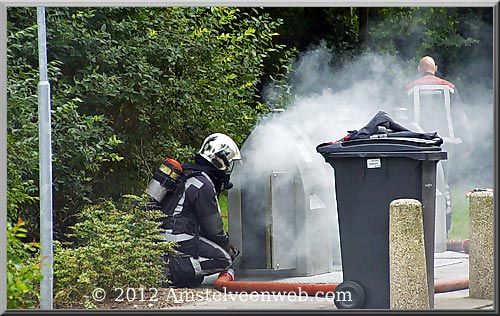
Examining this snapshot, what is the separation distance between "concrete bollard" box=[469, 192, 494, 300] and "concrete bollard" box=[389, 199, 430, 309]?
0.84 metres

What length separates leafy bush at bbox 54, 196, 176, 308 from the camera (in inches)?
323

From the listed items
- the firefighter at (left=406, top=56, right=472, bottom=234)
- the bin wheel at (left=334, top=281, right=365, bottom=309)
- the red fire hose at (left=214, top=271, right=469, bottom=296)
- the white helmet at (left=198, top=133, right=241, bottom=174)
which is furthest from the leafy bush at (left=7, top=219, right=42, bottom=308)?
the firefighter at (left=406, top=56, right=472, bottom=234)

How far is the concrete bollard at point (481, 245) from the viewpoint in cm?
823

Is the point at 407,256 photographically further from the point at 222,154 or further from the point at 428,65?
the point at 428,65

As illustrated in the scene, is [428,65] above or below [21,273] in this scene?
above

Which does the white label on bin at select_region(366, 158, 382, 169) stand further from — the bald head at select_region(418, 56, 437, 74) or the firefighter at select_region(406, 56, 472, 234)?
the bald head at select_region(418, 56, 437, 74)

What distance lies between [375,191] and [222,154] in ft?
5.16

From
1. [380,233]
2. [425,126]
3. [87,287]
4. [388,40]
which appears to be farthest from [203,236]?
[388,40]

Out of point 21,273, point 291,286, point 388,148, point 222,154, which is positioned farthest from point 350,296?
point 21,273

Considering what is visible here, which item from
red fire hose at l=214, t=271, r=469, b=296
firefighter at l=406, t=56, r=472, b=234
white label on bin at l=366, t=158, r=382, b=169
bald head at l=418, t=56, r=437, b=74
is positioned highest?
bald head at l=418, t=56, r=437, b=74

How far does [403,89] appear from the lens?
396 inches

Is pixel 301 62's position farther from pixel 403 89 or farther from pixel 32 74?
pixel 32 74

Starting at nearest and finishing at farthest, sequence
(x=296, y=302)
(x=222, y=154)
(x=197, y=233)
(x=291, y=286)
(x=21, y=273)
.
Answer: (x=21, y=273) < (x=296, y=302) < (x=291, y=286) < (x=197, y=233) < (x=222, y=154)

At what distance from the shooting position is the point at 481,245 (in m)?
8.28
